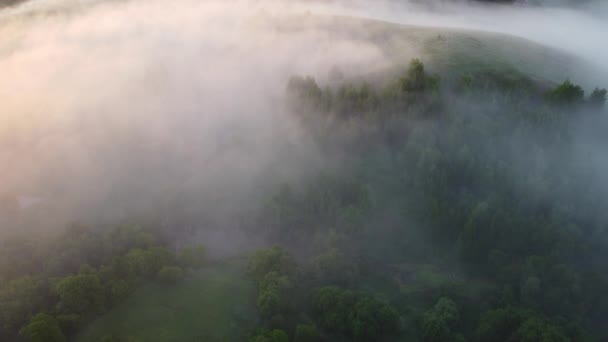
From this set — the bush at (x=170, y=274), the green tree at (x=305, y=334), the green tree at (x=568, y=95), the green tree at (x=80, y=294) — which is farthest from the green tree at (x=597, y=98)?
the green tree at (x=80, y=294)

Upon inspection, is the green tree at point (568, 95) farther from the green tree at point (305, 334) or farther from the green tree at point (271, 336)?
the green tree at point (271, 336)

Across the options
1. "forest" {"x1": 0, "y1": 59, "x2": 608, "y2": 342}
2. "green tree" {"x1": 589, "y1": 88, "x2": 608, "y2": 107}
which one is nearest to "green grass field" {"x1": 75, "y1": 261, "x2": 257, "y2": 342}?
"forest" {"x1": 0, "y1": 59, "x2": 608, "y2": 342}

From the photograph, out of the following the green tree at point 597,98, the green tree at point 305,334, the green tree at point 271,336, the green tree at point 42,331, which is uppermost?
the green tree at point 597,98

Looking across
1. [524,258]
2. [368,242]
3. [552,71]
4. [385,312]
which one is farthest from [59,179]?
[552,71]

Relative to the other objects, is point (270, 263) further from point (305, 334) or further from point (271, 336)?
point (271, 336)

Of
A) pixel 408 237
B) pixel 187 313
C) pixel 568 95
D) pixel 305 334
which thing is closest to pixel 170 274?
pixel 187 313

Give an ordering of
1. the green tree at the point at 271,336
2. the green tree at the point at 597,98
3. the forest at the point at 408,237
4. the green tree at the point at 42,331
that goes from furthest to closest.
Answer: the green tree at the point at 597,98, the forest at the point at 408,237, the green tree at the point at 271,336, the green tree at the point at 42,331

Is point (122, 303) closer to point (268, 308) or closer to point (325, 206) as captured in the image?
point (268, 308)

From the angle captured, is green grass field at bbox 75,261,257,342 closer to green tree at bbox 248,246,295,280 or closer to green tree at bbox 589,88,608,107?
green tree at bbox 248,246,295,280
